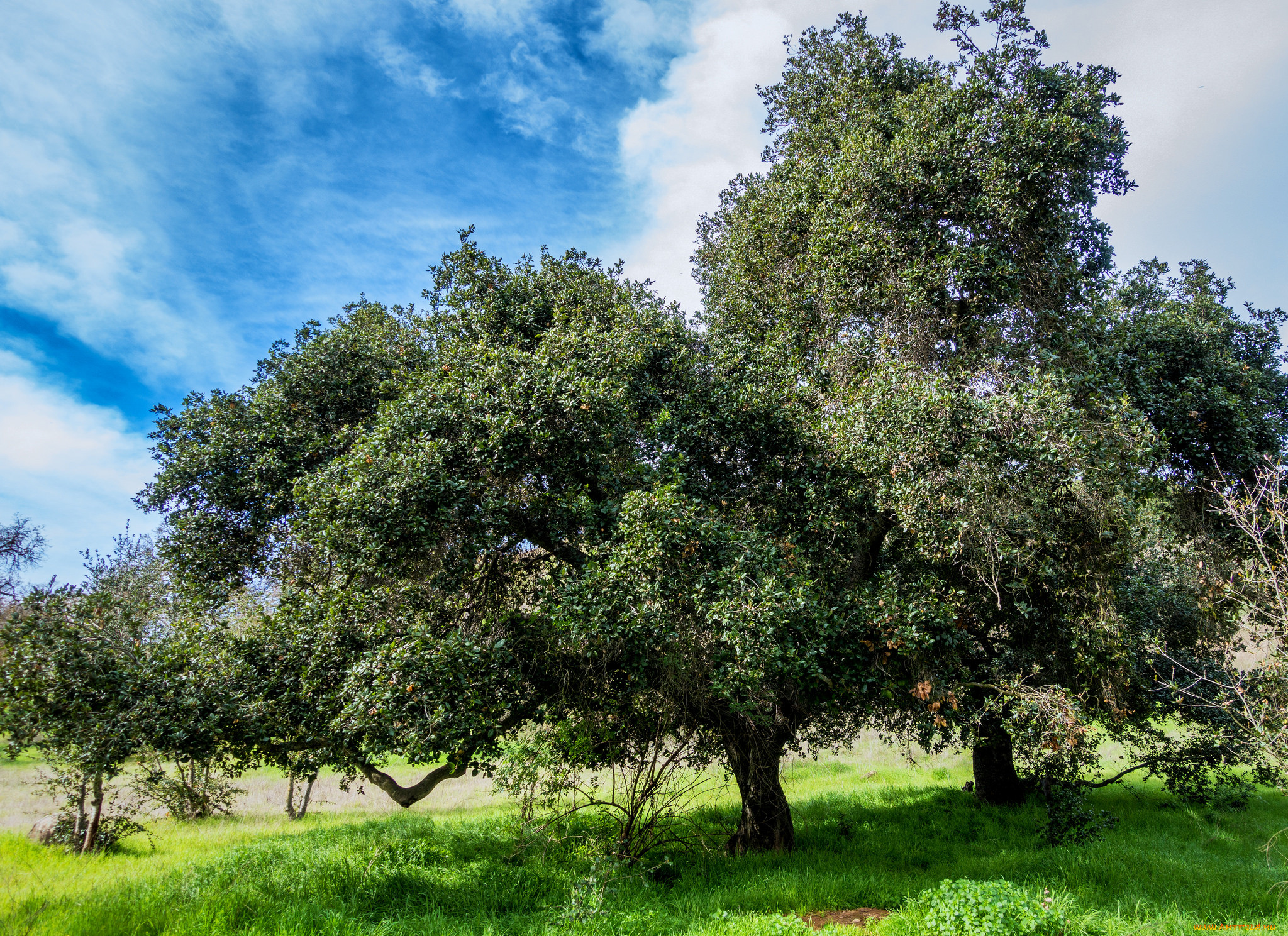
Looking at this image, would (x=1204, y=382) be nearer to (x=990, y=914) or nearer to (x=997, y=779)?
(x=997, y=779)

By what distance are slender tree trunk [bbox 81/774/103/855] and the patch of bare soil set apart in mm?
14036

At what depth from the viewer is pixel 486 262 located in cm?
1207

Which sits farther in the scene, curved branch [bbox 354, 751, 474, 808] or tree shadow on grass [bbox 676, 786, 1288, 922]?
curved branch [bbox 354, 751, 474, 808]

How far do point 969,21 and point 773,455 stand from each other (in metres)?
10.5

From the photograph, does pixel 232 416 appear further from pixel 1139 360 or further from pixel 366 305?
pixel 1139 360

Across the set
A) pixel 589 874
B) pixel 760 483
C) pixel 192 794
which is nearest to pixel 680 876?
pixel 589 874

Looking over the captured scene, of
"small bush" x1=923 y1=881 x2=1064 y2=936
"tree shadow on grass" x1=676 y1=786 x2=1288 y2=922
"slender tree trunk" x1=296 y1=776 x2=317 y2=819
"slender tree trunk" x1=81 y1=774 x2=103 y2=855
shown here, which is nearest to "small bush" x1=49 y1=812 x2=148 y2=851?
"slender tree trunk" x1=81 y1=774 x2=103 y2=855

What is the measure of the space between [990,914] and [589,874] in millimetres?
5657

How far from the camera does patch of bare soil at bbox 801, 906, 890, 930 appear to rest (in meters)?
8.46

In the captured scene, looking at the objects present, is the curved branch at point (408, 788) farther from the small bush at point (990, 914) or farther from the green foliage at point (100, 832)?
the green foliage at point (100, 832)

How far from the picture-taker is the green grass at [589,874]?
8.25 m

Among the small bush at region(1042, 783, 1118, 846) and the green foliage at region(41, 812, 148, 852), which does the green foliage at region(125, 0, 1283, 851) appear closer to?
the small bush at region(1042, 783, 1118, 846)

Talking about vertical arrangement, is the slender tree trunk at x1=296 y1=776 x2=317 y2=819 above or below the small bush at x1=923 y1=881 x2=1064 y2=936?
below

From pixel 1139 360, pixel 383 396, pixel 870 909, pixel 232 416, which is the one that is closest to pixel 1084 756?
pixel 870 909
